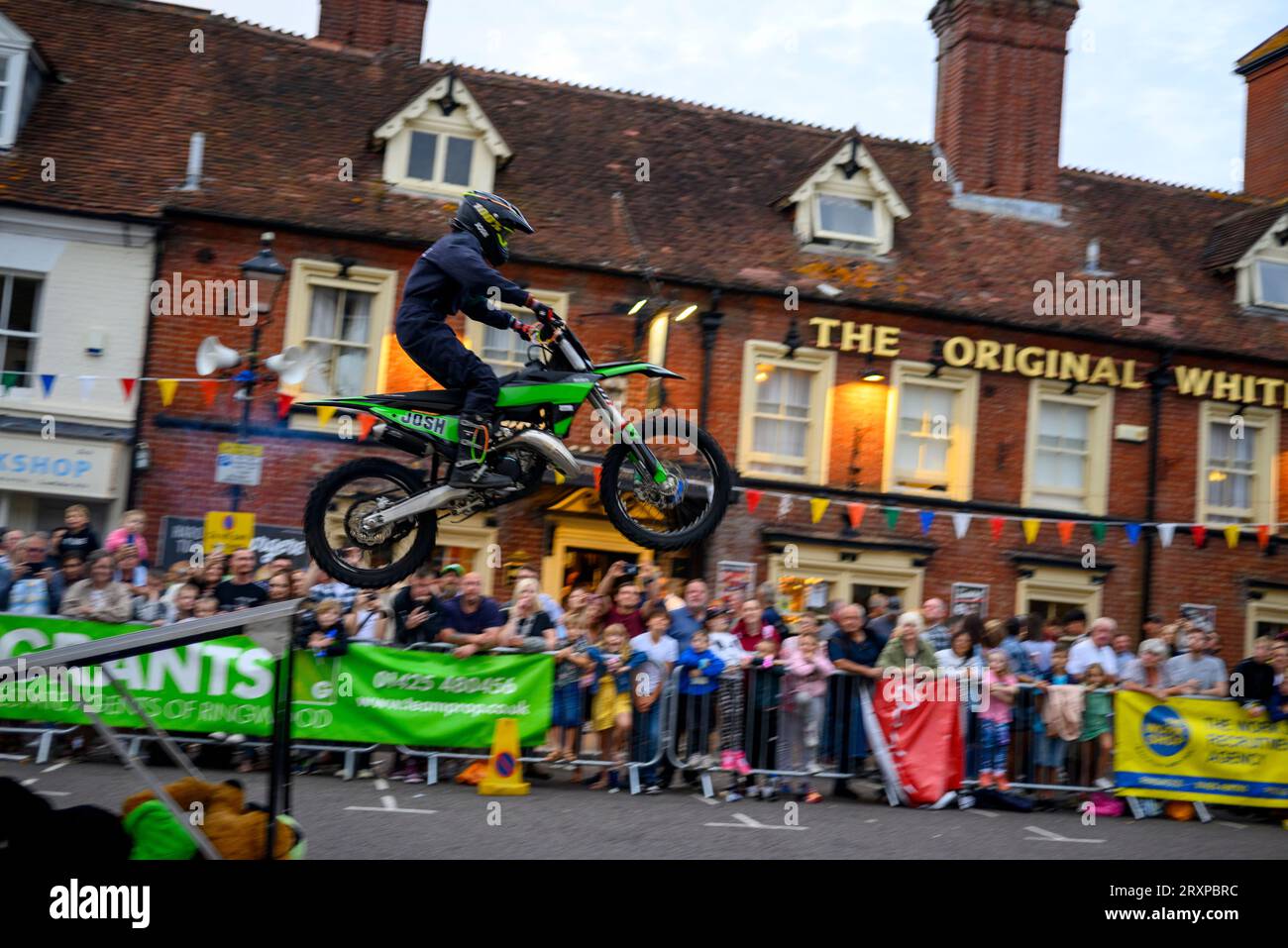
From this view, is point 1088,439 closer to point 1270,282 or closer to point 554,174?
point 1270,282

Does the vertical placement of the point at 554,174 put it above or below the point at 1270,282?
above

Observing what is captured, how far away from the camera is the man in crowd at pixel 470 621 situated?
11.2 m

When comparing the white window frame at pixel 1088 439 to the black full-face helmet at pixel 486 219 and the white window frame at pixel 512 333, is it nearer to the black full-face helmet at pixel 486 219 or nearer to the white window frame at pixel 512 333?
the white window frame at pixel 512 333

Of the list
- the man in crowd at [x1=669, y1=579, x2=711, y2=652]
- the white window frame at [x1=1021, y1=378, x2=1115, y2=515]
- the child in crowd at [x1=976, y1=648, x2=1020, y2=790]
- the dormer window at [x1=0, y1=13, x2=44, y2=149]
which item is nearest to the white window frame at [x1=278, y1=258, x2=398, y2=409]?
the dormer window at [x1=0, y1=13, x2=44, y2=149]

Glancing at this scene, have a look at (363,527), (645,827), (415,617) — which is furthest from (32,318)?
(363,527)

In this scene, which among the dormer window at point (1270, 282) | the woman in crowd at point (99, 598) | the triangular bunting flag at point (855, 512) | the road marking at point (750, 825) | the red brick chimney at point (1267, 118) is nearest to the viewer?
the road marking at point (750, 825)

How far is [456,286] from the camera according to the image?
6266mm

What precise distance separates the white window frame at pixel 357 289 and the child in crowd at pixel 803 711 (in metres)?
7.82

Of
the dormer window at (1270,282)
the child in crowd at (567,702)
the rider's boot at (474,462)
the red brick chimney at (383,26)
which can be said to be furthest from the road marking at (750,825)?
the dormer window at (1270,282)

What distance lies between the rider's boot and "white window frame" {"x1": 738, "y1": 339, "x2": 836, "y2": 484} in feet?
40.2

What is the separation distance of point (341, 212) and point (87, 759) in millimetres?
9041

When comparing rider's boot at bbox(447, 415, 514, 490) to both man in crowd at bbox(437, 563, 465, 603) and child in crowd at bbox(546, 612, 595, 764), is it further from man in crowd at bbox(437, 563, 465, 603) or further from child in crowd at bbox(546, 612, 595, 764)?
man in crowd at bbox(437, 563, 465, 603)

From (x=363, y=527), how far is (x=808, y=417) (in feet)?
42.7

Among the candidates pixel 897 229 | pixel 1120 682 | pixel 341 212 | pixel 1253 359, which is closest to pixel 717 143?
pixel 897 229
